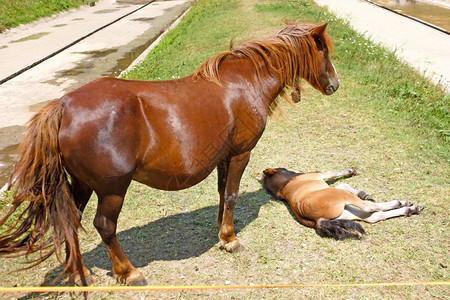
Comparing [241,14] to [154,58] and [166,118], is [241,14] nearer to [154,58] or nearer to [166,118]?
[154,58]

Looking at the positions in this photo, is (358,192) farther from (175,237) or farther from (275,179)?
(175,237)

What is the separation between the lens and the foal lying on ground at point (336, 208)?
4293mm

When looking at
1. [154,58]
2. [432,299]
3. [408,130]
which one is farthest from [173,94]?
[154,58]

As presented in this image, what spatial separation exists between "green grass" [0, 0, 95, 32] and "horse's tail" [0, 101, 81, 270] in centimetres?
1756

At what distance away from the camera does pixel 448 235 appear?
4258 millimetres

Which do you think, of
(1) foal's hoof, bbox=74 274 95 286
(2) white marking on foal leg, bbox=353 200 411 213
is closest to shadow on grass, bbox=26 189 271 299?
(1) foal's hoof, bbox=74 274 95 286

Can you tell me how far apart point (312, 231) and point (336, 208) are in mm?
351

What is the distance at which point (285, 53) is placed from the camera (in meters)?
4.00

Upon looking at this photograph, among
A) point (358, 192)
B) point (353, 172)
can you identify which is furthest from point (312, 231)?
point (353, 172)

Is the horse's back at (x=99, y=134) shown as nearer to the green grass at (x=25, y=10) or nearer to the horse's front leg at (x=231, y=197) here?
the horse's front leg at (x=231, y=197)

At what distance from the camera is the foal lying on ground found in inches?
169

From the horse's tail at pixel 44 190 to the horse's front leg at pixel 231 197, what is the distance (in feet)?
4.68

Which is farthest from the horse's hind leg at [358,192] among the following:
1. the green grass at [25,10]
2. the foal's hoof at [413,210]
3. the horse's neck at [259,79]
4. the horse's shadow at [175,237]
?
the green grass at [25,10]

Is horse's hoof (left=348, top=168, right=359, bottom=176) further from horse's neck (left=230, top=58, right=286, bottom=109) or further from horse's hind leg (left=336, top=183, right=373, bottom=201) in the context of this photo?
horse's neck (left=230, top=58, right=286, bottom=109)
